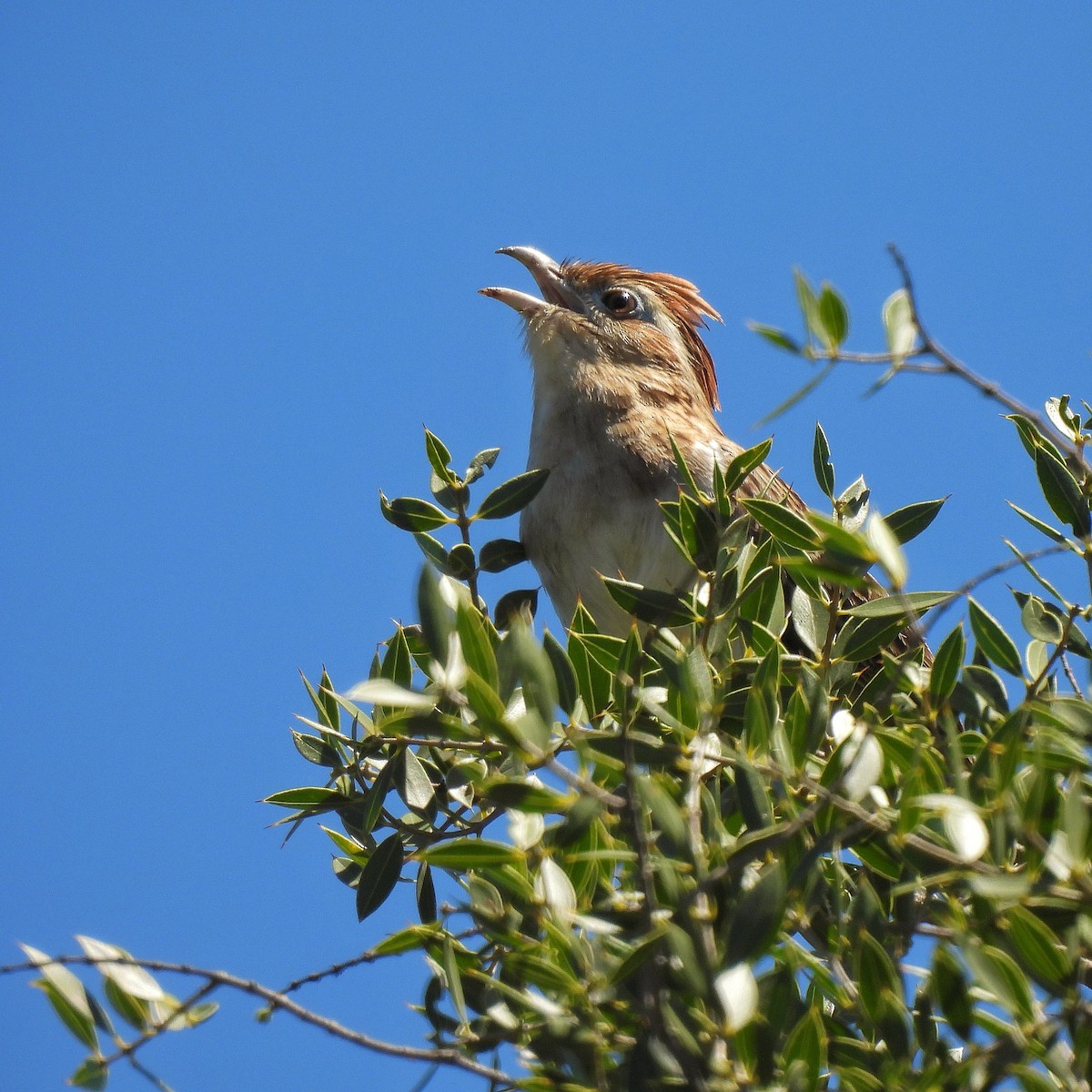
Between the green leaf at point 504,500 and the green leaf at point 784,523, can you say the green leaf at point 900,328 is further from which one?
the green leaf at point 504,500

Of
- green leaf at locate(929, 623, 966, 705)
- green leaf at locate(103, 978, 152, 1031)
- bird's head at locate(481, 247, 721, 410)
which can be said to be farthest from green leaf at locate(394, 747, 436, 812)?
bird's head at locate(481, 247, 721, 410)

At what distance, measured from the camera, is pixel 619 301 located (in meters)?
6.76

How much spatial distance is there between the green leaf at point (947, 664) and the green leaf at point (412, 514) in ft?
4.56

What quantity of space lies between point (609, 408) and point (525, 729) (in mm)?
4101

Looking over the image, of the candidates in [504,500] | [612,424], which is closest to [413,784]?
[504,500]

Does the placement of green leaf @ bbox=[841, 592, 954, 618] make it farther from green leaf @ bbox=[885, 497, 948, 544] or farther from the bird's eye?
the bird's eye

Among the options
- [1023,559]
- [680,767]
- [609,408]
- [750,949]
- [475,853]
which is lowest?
[750,949]

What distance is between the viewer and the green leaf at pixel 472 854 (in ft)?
6.66

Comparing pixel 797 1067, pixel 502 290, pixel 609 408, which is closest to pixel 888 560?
pixel 797 1067

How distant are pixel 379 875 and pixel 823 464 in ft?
4.99

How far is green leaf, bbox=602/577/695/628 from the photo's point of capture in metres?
2.87

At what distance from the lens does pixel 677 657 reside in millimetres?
2377

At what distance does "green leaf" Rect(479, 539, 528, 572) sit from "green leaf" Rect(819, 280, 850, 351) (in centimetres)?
186

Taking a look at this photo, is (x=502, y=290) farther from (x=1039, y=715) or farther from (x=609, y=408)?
(x=1039, y=715)
